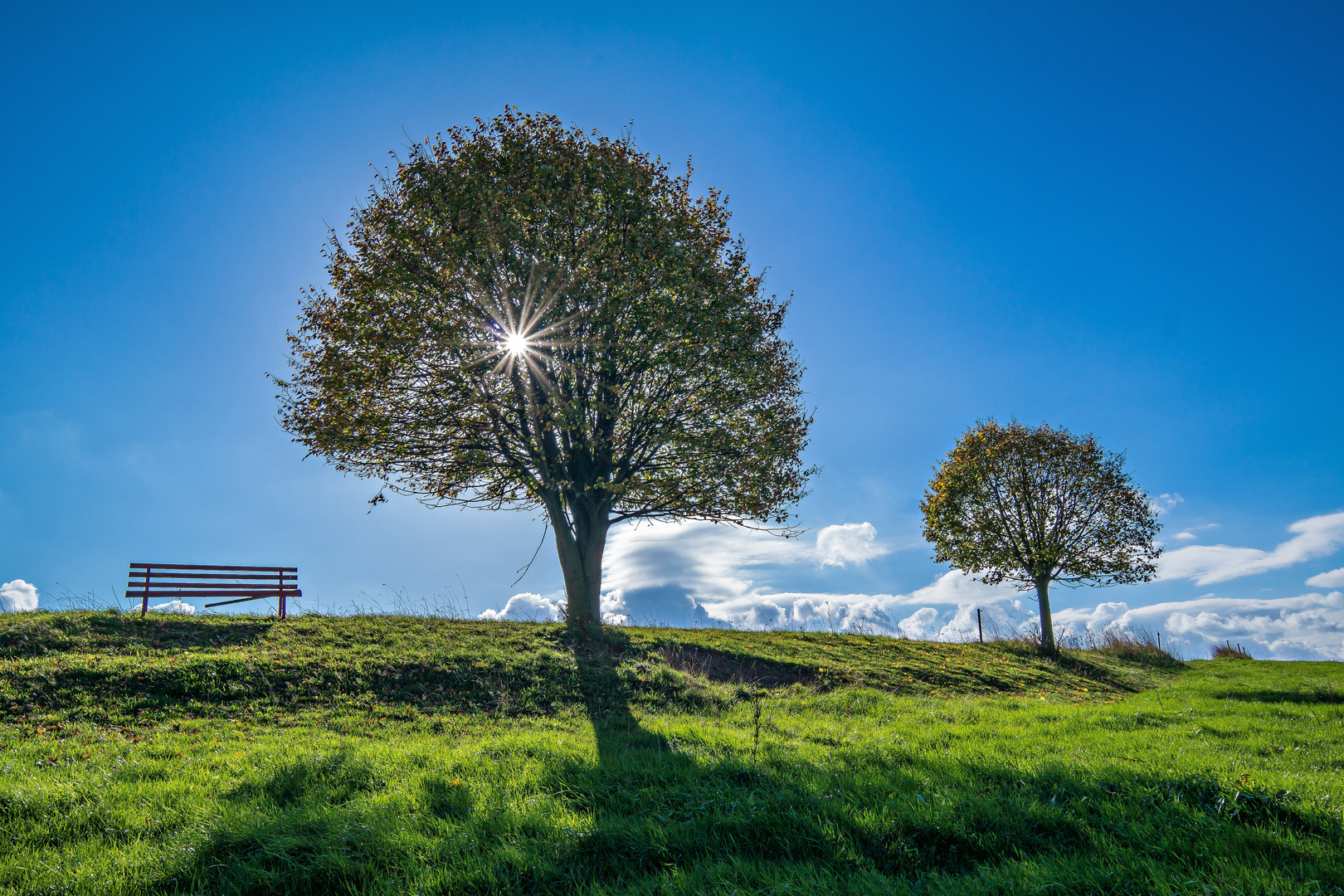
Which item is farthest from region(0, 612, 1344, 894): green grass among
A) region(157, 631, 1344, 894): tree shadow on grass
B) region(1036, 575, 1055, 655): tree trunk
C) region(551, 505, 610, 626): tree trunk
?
region(1036, 575, 1055, 655): tree trunk

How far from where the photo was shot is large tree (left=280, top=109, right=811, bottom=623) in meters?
17.9

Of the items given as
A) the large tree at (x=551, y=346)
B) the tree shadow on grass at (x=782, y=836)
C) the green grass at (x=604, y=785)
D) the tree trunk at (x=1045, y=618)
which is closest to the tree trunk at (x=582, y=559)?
the large tree at (x=551, y=346)

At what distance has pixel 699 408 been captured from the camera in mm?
19688

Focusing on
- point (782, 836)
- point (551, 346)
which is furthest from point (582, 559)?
point (782, 836)

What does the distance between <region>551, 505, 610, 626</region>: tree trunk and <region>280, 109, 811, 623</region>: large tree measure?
0.20 ft

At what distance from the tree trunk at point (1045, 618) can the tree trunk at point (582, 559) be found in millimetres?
23994

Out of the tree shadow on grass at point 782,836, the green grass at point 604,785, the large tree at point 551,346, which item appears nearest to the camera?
the tree shadow on grass at point 782,836

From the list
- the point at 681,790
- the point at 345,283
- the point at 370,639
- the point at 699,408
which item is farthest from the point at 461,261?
the point at 681,790

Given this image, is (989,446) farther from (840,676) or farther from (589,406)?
(589,406)

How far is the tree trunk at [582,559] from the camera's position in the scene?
2014cm

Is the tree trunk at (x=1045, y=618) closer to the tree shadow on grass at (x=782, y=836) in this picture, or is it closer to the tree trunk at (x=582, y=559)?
the tree trunk at (x=582, y=559)

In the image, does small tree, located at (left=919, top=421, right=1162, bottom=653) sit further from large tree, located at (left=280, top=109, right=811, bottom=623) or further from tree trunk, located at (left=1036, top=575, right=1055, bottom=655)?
large tree, located at (left=280, top=109, right=811, bottom=623)

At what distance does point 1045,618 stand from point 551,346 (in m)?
29.3

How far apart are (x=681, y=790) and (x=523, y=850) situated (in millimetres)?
1741
